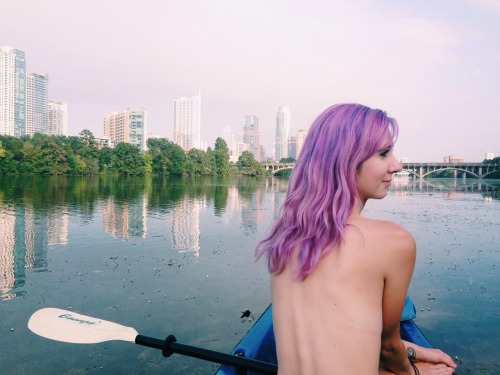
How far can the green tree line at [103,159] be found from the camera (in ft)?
236

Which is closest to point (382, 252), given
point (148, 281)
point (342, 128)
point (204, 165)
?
point (342, 128)

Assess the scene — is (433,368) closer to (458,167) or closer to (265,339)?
(265,339)

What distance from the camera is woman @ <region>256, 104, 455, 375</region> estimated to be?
1.49 metres

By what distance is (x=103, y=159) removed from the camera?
9000 cm

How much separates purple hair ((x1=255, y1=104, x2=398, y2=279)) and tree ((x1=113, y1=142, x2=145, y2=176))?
91475mm

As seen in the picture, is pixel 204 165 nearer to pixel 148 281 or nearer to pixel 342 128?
pixel 148 281

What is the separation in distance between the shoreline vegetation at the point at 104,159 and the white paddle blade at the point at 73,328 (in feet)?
248

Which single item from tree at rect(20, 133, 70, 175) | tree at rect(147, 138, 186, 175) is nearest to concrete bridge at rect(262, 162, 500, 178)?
tree at rect(147, 138, 186, 175)

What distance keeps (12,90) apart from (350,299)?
576 feet

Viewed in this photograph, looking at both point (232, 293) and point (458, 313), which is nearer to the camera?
point (458, 313)

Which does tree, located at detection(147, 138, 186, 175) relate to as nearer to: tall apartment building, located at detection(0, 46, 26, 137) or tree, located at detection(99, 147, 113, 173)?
tree, located at detection(99, 147, 113, 173)

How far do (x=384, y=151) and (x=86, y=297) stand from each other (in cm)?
863

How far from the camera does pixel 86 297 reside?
870cm

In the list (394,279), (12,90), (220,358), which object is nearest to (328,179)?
(394,279)
